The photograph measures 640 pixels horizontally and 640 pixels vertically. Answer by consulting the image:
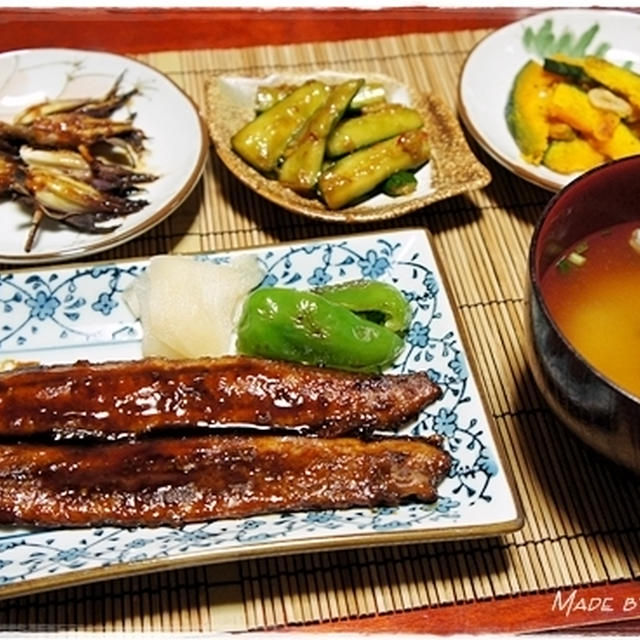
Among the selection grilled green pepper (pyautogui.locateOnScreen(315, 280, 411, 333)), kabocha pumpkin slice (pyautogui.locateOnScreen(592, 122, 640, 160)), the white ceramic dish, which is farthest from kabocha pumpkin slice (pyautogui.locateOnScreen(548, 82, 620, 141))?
grilled green pepper (pyautogui.locateOnScreen(315, 280, 411, 333))

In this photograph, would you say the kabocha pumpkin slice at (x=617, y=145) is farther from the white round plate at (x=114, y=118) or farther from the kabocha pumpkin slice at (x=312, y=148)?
the white round plate at (x=114, y=118)

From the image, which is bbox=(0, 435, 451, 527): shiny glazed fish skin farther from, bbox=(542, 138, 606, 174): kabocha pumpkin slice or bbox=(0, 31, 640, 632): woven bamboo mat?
bbox=(542, 138, 606, 174): kabocha pumpkin slice

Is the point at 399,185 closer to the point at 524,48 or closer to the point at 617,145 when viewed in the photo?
the point at 617,145

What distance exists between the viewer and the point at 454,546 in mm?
1758

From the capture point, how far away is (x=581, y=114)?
8.09 feet

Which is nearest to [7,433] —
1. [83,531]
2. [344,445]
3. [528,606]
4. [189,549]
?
[83,531]

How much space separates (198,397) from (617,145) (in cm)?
135

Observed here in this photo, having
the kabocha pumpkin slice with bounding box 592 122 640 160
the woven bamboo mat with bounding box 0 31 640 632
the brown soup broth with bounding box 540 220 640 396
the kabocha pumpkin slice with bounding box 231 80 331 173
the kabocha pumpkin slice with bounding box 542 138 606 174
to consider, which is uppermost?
the brown soup broth with bounding box 540 220 640 396

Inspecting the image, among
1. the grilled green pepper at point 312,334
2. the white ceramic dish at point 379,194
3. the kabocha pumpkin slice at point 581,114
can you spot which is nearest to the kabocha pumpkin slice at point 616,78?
the kabocha pumpkin slice at point 581,114

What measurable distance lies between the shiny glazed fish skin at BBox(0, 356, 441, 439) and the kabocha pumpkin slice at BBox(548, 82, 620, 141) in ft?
3.24

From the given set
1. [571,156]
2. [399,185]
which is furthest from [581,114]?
[399,185]

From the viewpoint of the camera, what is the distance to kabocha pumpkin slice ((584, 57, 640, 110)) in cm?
249

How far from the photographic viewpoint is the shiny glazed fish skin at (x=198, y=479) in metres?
1.67

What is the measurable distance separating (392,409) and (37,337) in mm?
806
